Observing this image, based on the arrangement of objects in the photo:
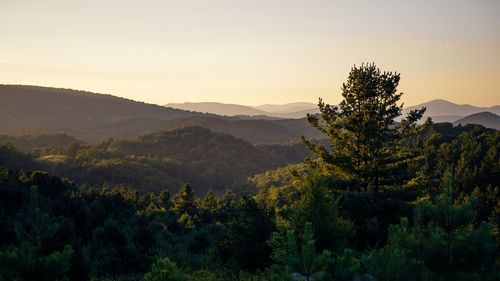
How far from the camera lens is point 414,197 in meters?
24.9

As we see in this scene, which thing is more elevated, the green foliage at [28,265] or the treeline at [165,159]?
the green foliage at [28,265]

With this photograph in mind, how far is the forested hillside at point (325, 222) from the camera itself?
8422mm

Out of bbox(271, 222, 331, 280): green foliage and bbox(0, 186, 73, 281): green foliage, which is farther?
bbox(0, 186, 73, 281): green foliage

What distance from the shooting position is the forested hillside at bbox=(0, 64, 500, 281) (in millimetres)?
8422

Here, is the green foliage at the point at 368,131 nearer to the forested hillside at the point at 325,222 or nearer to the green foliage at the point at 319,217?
the forested hillside at the point at 325,222

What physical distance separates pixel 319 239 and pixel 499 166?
44.0m

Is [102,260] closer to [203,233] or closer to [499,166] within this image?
[203,233]

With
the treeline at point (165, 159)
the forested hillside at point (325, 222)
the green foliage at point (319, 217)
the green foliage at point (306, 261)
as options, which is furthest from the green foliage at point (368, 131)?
the treeline at point (165, 159)

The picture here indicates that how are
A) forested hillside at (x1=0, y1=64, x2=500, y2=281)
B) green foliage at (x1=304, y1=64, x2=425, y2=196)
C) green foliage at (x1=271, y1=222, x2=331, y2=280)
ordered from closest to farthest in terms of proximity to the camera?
green foliage at (x1=271, y1=222, x2=331, y2=280)
forested hillside at (x1=0, y1=64, x2=500, y2=281)
green foliage at (x1=304, y1=64, x2=425, y2=196)

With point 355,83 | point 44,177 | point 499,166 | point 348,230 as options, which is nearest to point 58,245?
point 348,230

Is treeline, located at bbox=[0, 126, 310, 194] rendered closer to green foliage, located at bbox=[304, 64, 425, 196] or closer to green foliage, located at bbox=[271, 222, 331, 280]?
green foliage, located at bbox=[304, 64, 425, 196]

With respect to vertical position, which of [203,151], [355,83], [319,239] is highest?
[355,83]

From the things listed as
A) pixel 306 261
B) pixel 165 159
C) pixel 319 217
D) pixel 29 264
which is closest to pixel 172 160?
pixel 165 159

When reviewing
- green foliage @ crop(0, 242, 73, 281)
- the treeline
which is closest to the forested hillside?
green foliage @ crop(0, 242, 73, 281)
